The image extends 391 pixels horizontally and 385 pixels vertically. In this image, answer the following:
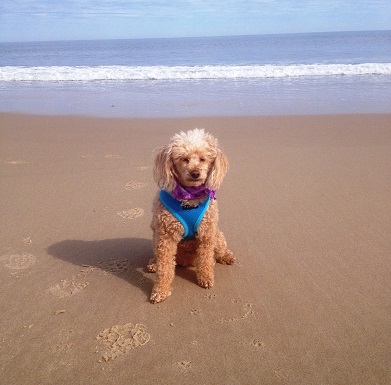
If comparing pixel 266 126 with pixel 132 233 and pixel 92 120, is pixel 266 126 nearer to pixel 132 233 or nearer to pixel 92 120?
pixel 92 120

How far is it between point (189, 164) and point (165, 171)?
0.21 meters

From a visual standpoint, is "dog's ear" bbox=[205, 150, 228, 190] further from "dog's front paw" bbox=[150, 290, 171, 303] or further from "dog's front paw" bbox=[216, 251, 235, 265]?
"dog's front paw" bbox=[150, 290, 171, 303]

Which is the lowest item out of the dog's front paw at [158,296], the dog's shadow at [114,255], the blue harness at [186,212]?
the dog's shadow at [114,255]

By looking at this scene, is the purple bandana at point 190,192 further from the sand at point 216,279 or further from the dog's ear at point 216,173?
the sand at point 216,279

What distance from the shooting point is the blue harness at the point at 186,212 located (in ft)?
9.96

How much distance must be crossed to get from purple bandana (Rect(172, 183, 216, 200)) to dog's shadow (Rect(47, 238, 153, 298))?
0.93 metres

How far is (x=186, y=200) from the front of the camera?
3045mm

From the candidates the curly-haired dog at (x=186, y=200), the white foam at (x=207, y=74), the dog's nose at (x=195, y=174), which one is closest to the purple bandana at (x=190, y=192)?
the curly-haired dog at (x=186, y=200)

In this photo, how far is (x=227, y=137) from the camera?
24.5 ft

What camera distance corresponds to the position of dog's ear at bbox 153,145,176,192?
116 inches

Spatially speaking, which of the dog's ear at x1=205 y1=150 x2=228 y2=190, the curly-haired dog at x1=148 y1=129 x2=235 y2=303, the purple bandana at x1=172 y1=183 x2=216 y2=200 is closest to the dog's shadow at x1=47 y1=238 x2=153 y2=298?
the curly-haired dog at x1=148 y1=129 x2=235 y2=303

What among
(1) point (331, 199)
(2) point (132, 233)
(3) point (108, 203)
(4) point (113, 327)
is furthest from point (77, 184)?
(1) point (331, 199)

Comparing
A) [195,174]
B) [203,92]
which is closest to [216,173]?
[195,174]

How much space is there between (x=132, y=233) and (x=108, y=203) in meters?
0.83
